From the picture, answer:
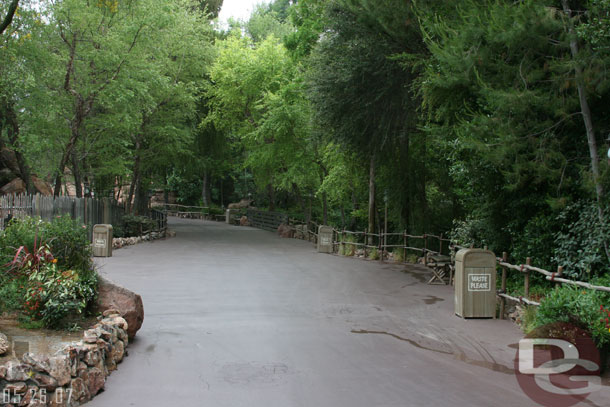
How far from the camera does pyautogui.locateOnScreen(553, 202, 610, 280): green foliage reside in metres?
9.35

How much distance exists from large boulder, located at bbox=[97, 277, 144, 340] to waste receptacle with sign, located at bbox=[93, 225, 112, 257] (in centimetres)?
1151

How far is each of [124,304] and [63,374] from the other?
271 cm

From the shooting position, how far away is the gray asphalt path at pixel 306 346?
6297mm

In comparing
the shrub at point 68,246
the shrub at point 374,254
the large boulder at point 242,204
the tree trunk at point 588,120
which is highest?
the tree trunk at point 588,120

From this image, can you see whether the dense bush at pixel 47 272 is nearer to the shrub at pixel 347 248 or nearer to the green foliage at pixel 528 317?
the green foliage at pixel 528 317

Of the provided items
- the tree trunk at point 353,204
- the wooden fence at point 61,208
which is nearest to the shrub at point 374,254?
the tree trunk at point 353,204

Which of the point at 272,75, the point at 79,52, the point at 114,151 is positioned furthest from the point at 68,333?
the point at 272,75

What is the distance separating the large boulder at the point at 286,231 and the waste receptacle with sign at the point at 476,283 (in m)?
23.6

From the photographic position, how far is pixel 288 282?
14.9 m

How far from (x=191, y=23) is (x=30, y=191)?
48.5 feet

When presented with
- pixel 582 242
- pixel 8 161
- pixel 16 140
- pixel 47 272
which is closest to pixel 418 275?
pixel 582 242

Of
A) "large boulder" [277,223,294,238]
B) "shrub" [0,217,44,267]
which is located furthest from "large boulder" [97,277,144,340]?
"large boulder" [277,223,294,238]

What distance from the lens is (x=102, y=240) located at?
64.8 ft

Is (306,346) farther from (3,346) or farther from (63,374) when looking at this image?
(3,346)
